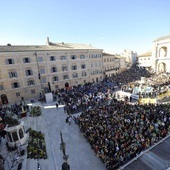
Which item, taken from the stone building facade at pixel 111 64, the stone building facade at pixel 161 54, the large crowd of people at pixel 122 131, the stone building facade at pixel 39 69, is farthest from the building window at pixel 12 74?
the stone building facade at pixel 161 54

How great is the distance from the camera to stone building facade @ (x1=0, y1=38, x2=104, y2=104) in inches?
919

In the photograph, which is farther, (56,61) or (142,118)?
(56,61)

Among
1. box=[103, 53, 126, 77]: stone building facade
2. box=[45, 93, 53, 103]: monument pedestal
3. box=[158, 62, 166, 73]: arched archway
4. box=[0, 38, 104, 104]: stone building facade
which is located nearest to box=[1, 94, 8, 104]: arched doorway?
box=[0, 38, 104, 104]: stone building facade

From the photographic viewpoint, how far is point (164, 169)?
22.6 feet

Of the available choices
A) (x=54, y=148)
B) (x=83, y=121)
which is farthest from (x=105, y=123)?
(x=54, y=148)

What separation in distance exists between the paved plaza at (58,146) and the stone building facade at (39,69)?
10311mm

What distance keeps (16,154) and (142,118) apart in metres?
12.2

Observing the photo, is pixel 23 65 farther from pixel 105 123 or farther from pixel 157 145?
pixel 157 145

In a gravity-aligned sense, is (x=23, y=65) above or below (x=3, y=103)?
above

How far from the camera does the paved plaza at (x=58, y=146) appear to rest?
877 centimetres

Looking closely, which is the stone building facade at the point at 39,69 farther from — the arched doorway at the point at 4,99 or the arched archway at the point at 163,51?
the arched archway at the point at 163,51

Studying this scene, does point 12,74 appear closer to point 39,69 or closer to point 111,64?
point 39,69

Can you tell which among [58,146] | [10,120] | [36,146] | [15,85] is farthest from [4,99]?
[58,146]

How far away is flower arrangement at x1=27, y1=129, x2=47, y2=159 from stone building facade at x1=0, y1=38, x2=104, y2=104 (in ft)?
42.8
